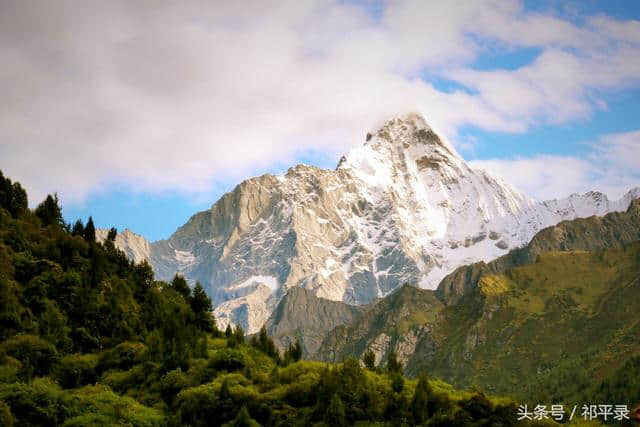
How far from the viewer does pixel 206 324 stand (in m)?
164

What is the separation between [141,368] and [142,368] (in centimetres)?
22

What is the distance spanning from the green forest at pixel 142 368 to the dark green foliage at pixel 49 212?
31.3ft

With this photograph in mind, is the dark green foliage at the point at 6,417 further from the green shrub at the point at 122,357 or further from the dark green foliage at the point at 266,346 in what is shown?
the dark green foliage at the point at 266,346

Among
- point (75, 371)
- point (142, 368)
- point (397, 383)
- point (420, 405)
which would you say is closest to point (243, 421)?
point (142, 368)

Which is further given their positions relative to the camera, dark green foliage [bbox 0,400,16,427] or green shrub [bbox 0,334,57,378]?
green shrub [bbox 0,334,57,378]

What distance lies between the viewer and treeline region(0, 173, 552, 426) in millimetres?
120000

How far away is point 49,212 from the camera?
180 meters

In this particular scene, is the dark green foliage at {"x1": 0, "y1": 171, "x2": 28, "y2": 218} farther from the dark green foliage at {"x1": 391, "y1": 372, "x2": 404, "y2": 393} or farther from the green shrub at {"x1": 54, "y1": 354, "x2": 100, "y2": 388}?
the dark green foliage at {"x1": 391, "y1": 372, "x2": 404, "y2": 393}

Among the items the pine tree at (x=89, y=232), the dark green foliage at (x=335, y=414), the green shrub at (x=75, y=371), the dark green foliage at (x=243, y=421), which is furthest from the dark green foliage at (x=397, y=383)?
the pine tree at (x=89, y=232)

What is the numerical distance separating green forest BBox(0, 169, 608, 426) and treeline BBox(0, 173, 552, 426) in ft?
0.64

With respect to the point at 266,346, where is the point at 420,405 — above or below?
below

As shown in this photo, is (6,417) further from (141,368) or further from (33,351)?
(141,368)

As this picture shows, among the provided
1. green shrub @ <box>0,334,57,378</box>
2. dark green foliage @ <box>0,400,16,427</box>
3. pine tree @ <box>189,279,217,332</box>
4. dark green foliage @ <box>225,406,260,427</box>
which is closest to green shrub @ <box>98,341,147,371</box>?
green shrub @ <box>0,334,57,378</box>

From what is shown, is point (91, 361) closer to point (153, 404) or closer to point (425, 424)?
point (153, 404)
